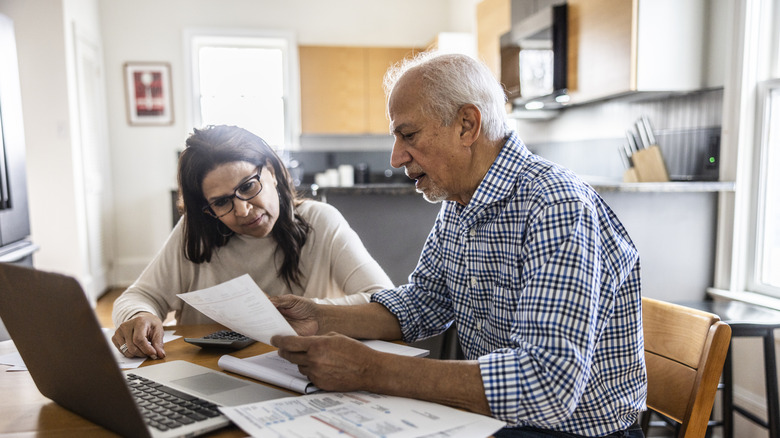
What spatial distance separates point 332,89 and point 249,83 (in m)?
0.90

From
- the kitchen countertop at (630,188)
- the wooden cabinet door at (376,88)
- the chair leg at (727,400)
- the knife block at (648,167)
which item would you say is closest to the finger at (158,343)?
the kitchen countertop at (630,188)

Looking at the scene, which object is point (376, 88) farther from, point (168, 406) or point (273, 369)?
point (168, 406)

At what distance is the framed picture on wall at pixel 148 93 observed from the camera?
5.31m

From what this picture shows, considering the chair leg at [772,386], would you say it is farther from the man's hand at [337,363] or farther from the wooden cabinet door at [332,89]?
the wooden cabinet door at [332,89]

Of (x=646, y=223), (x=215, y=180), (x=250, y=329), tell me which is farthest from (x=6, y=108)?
(x=646, y=223)

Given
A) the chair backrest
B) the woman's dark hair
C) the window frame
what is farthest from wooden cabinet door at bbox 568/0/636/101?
the woman's dark hair

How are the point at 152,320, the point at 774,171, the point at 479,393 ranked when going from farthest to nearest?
the point at 774,171
the point at 152,320
the point at 479,393

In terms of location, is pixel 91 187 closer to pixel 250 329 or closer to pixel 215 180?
pixel 215 180

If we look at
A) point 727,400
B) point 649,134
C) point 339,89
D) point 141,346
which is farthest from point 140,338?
point 339,89

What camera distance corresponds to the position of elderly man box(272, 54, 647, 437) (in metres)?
0.88

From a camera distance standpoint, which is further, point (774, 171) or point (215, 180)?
point (774, 171)

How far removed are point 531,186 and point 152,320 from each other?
2.86 feet

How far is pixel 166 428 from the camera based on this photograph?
0.78 metres

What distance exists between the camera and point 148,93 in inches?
210
